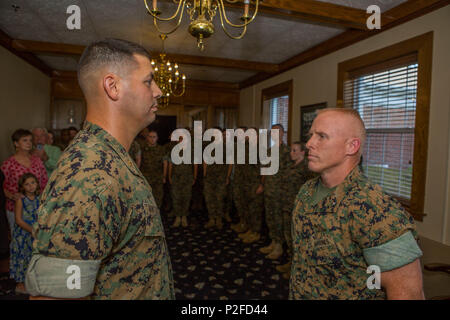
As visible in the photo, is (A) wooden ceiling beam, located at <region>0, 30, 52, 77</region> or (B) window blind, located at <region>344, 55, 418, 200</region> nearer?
(B) window blind, located at <region>344, 55, 418, 200</region>

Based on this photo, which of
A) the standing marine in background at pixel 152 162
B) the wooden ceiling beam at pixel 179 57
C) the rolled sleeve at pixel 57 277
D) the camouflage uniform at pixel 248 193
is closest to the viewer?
the rolled sleeve at pixel 57 277

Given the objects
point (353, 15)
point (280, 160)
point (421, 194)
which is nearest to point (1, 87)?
point (280, 160)

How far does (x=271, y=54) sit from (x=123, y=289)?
15.4 feet

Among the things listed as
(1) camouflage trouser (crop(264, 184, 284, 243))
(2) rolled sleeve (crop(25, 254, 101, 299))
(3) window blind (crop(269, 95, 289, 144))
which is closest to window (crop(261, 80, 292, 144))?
(3) window blind (crop(269, 95, 289, 144))

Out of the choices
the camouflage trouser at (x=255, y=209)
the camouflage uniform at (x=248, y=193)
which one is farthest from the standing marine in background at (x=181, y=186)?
the camouflage trouser at (x=255, y=209)

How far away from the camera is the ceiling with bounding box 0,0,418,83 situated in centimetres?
308

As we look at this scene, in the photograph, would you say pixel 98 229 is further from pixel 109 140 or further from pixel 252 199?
pixel 252 199

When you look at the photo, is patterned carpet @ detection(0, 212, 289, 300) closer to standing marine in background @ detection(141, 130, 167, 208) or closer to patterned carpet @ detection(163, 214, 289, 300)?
patterned carpet @ detection(163, 214, 289, 300)

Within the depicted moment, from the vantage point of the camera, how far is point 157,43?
4367mm

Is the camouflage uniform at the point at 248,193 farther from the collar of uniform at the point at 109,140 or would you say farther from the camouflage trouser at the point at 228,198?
the collar of uniform at the point at 109,140

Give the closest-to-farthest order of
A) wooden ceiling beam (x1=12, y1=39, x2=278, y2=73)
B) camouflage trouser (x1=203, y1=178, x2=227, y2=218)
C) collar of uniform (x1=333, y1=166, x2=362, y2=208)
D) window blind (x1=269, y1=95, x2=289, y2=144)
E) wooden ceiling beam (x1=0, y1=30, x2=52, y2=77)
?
1. collar of uniform (x1=333, y1=166, x2=362, y2=208)
2. wooden ceiling beam (x1=0, y1=30, x2=52, y2=77)
3. wooden ceiling beam (x1=12, y1=39, x2=278, y2=73)
4. camouflage trouser (x1=203, y1=178, x2=227, y2=218)
5. window blind (x1=269, y1=95, x2=289, y2=144)

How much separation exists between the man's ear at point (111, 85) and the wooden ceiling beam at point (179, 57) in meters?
4.36

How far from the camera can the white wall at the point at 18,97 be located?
13.9 feet

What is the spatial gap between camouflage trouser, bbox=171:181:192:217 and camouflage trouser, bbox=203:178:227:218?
0.34m
